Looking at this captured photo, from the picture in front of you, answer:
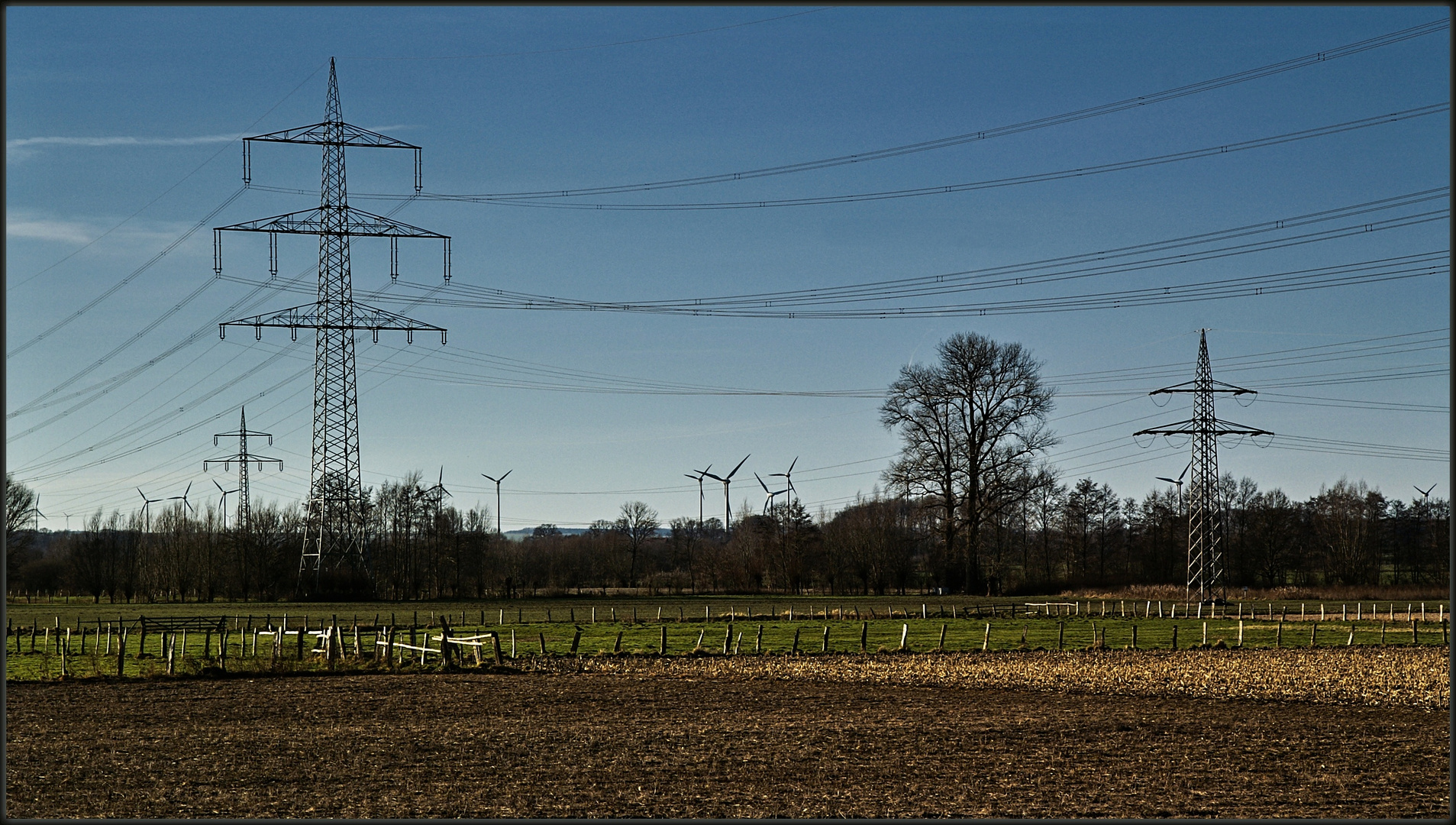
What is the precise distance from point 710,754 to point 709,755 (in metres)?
0.08

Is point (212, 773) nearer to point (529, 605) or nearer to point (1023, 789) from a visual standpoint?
point (1023, 789)

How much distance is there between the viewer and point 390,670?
36750mm

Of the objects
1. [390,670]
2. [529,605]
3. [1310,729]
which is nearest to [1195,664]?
[1310,729]

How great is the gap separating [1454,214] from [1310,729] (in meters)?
17.5

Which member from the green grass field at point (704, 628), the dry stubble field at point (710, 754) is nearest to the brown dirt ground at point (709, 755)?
the dry stubble field at point (710, 754)

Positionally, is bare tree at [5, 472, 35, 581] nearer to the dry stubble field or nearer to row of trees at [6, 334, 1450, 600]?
row of trees at [6, 334, 1450, 600]

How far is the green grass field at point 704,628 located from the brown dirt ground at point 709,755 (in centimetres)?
1097

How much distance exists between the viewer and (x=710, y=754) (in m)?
21.1

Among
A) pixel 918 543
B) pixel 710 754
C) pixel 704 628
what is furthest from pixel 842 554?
pixel 710 754

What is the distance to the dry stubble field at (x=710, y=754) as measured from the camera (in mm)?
16891

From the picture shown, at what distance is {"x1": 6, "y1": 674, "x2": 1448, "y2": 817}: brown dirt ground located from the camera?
1686 centimetres

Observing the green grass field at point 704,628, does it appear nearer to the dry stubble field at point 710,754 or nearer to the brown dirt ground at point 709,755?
the dry stubble field at point 710,754

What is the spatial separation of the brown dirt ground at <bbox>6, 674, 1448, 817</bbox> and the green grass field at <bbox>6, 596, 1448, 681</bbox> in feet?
36.0

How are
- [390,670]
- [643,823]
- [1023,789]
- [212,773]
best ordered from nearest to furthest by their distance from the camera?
[643,823] → [1023,789] → [212,773] → [390,670]
